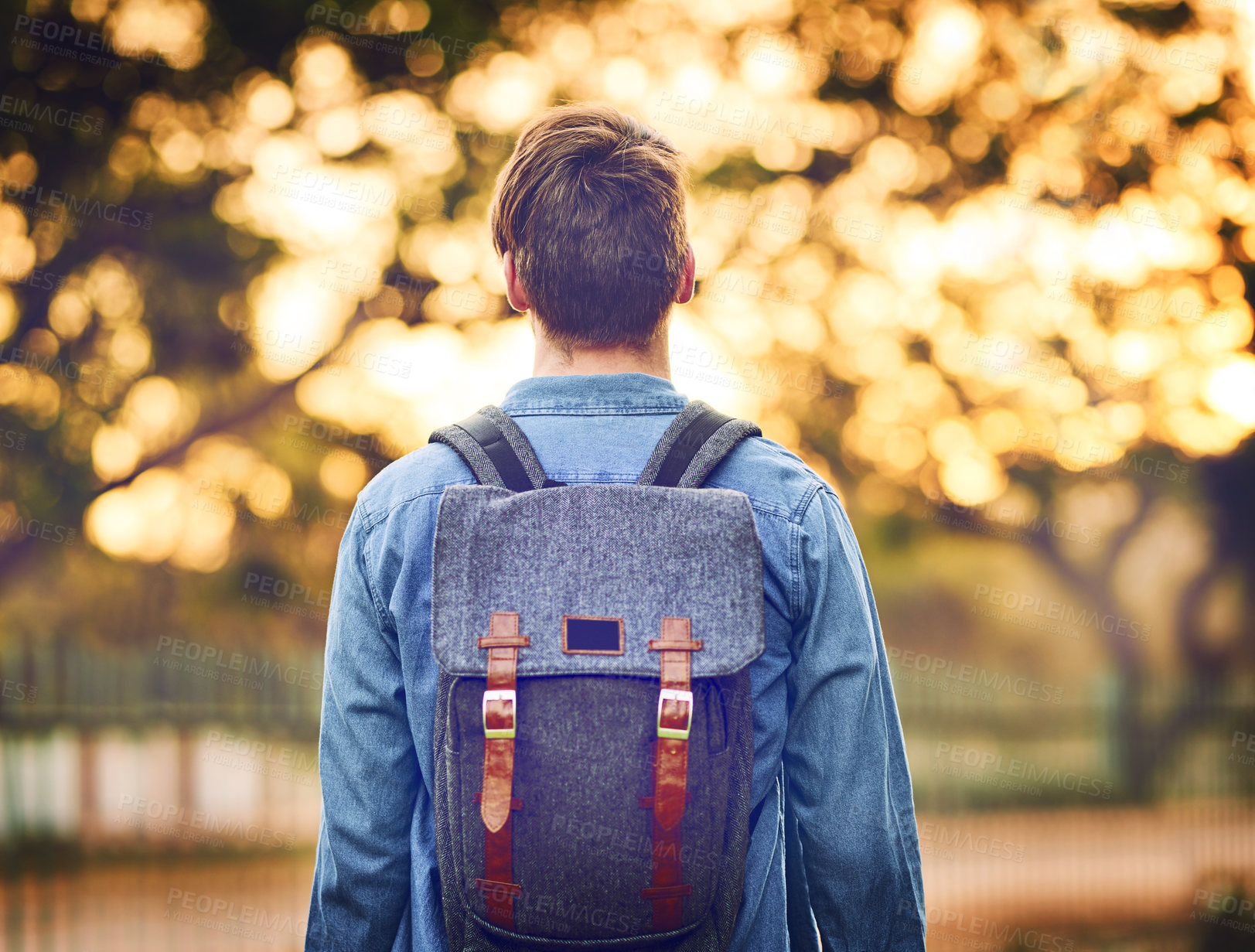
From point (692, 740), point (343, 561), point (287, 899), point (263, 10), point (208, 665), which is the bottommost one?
point (287, 899)

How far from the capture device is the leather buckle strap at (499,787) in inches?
49.9

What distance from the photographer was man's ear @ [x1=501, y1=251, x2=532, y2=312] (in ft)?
5.10

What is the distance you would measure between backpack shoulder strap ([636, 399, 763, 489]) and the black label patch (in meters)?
0.24

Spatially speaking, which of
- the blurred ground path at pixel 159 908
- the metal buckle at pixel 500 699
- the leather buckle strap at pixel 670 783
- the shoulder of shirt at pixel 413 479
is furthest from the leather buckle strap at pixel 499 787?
the blurred ground path at pixel 159 908

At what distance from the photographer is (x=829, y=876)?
4.79 ft

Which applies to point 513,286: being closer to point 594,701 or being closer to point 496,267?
point 594,701

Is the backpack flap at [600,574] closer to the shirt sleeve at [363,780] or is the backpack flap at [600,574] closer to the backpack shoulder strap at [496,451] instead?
the backpack shoulder strap at [496,451]

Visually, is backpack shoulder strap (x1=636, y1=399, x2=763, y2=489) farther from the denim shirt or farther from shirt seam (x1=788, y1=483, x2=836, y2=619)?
shirt seam (x1=788, y1=483, x2=836, y2=619)

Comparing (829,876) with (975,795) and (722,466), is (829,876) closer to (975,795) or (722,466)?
(722,466)

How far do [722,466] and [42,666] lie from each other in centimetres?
622

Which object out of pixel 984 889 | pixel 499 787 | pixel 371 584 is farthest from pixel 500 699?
pixel 984 889

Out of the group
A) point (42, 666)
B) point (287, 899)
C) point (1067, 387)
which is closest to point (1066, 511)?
point (1067, 387)

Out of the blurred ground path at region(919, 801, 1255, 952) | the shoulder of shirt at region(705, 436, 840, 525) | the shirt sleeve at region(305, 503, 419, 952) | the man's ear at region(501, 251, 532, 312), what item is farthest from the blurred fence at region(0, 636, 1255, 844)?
the shoulder of shirt at region(705, 436, 840, 525)

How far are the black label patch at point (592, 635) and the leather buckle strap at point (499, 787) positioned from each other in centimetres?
Result: 7
